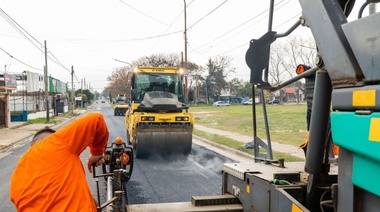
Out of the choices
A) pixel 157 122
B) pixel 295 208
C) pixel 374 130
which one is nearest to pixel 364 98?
pixel 374 130

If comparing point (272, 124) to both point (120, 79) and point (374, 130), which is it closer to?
point (374, 130)

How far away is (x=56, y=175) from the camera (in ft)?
8.88

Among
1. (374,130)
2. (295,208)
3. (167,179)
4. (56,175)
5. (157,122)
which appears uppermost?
(374,130)

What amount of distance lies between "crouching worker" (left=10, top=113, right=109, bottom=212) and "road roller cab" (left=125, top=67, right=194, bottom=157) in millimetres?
8805

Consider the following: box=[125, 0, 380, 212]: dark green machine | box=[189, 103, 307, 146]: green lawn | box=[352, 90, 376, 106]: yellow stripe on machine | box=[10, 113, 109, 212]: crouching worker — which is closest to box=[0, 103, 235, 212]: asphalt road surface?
box=[189, 103, 307, 146]: green lawn

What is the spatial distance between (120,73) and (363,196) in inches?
3546

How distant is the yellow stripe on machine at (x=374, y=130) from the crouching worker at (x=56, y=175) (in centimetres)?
194

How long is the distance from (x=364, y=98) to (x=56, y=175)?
199 centimetres

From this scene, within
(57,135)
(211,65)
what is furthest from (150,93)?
(211,65)

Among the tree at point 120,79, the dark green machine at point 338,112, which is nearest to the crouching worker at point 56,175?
the dark green machine at point 338,112

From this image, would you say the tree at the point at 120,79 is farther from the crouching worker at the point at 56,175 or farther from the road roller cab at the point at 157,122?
the crouching worker at the point at 56,175

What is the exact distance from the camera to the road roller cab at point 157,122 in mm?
11758

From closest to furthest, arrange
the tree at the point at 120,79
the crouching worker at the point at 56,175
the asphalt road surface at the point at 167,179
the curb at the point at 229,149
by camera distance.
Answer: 1. the crouching worker at the point at 56,175
2. the asphalt road surface at the point at 167,179
3. the curb at the point at 229,149
4. the tree at the point at 120,79

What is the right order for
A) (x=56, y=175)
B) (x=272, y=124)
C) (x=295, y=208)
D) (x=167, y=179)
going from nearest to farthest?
(x=295, y=208), (x=56, y=175), (x=167, y=179), (x=272, y=124)
